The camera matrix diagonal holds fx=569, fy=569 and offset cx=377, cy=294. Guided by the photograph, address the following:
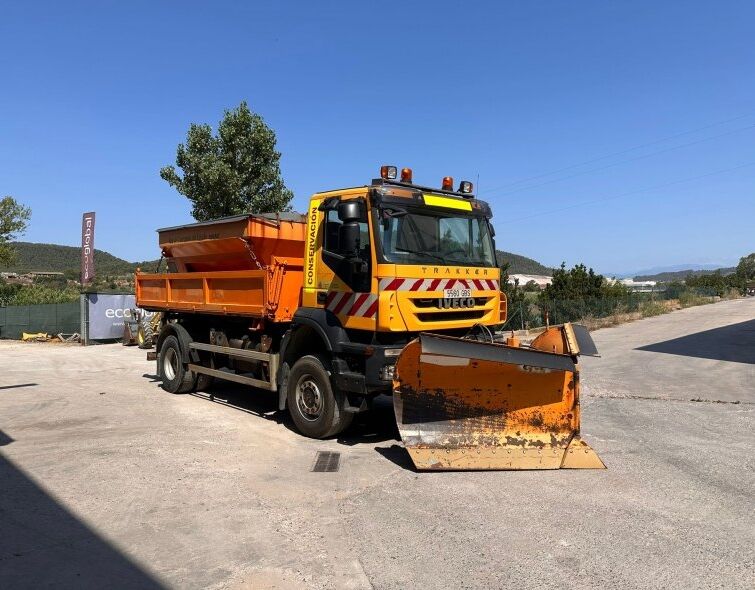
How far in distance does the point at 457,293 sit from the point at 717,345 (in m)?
13.6

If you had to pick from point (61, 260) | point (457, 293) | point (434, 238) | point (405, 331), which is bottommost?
point (405, 331)

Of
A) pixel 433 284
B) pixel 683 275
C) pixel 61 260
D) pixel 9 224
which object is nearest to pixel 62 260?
pixel 61 260

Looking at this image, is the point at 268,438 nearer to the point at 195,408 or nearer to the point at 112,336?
the point at 195,408

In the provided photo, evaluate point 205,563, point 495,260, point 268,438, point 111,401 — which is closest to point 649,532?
point 205,563

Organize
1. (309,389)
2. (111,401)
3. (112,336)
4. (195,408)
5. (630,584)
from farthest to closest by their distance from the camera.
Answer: (112,336), (111,401), (195,408), (309,389), (630,584)

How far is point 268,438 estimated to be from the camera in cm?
720

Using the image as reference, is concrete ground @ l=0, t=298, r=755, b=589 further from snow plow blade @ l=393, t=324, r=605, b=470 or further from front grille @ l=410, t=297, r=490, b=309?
front grille @ l=410, t=297, r=490, b=309

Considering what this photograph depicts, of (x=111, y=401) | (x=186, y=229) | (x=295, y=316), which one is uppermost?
(x=186, y=229)

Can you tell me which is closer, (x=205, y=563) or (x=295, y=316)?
(x=205, y=563)

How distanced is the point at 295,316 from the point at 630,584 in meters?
4.76

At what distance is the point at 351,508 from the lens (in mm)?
4824

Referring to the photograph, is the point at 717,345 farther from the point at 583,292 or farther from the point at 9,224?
the point at 9,224

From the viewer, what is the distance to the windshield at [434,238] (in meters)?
6.37

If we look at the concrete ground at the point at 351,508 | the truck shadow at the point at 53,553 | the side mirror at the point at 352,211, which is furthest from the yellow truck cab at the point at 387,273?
the truck shadow at the point at 53,553
